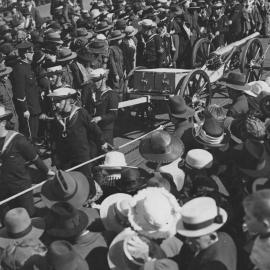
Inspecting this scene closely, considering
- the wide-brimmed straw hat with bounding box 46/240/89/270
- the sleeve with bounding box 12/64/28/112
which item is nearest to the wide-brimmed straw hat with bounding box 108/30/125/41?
the sleeve with bounding box 12/64/28/112

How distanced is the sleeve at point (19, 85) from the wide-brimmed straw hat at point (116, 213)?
378 cm

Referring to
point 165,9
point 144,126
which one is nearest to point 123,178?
point 144,126

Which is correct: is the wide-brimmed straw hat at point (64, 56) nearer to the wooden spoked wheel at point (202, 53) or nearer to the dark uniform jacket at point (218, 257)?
the wooden spoked wheel at point (202, 53)

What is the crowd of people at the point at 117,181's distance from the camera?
299 cm

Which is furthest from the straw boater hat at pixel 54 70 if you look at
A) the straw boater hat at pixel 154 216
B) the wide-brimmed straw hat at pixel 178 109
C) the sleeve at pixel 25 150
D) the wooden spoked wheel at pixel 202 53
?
the straw boater hat at pixel 154 216

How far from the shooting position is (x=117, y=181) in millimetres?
4195

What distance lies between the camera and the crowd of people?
299cm

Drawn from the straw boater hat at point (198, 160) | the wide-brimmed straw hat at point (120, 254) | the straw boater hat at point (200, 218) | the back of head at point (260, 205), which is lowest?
the wide-brimmed straw hat at point (120, 254)

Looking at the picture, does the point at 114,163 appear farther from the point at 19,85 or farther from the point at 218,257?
the point at 19,85

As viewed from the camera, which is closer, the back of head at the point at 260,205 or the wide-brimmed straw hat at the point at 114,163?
the back of head at the point at 260,205

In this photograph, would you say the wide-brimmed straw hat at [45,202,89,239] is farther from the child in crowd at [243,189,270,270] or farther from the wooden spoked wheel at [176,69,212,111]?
the wooden spoked wheel at [176,69,212,111]

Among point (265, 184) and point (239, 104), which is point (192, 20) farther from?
point (265, 184)

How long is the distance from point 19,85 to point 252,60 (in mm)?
5024

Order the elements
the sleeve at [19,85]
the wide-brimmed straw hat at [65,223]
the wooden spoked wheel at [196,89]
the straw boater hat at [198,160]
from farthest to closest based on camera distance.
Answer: the wooden spoked wheel at [196,89]
the sleeve at [19,85]
the straw boater hat at [198,160]
the wide-brimmed straw hat at [65,223]
